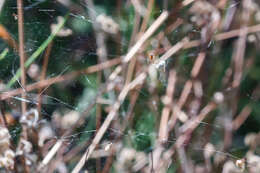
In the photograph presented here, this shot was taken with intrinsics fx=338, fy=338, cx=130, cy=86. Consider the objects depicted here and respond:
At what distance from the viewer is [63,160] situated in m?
0.72

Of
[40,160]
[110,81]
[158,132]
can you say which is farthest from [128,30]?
[40,160]

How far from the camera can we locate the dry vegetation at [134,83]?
0.73m

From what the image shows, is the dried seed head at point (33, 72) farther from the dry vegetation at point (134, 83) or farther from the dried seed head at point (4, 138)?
the dried seed head at point (4, 138)

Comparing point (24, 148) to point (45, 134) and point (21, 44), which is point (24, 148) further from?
point (21, 44)

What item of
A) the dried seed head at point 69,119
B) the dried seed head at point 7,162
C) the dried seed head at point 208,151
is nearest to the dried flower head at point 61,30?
Answer: the dried seed head at point 69,119

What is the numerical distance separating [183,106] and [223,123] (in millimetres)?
97

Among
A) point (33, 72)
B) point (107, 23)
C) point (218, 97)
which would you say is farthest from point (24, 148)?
point (218, 97)

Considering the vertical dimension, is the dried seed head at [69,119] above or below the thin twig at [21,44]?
below

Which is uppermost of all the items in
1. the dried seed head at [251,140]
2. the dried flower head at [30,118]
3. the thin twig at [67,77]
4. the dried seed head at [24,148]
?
the thin twig at [67,77]

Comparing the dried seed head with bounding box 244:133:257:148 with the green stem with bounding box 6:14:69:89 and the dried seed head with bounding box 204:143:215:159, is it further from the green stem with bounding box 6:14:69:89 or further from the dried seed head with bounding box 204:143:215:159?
the green stem with bounding box 6:14:69:89

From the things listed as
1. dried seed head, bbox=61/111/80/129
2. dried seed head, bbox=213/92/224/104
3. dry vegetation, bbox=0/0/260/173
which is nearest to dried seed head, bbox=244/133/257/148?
dry vegetation, bbox=0/0/260/173

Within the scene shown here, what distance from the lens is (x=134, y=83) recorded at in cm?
74

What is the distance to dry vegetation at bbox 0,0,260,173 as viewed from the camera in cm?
73

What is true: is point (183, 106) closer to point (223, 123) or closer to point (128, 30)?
point (223, 123)
